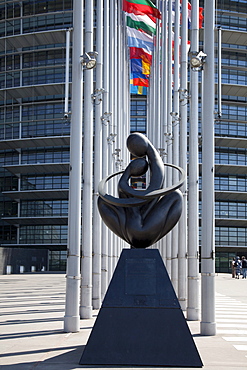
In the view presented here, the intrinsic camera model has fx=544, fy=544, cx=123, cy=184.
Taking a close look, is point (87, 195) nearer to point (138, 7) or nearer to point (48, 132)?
point (138, 7)

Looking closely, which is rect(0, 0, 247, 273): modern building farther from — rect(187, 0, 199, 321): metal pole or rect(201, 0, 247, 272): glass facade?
rect(187, 0, 199, 321): metal pole

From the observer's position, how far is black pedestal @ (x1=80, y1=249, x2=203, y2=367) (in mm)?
7871

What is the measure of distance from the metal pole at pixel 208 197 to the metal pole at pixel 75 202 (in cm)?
253

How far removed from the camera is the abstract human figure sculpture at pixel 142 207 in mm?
9258

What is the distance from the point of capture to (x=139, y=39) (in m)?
31.7

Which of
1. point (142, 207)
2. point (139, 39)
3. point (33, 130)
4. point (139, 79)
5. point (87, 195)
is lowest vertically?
point (142, 207)

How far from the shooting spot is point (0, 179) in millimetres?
65625

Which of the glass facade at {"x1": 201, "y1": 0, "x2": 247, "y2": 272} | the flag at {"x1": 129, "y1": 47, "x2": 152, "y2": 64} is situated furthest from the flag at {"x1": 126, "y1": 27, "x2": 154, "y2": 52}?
the glass facade at {"x1": 201, "y1": 0, "x2": 247, "y2": 272}

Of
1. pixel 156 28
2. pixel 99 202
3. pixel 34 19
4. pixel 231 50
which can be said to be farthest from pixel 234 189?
pixel 99 202

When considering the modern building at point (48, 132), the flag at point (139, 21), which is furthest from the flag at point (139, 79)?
the modern building at point (48, 132)

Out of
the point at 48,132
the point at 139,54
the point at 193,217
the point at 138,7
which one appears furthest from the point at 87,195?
the point at 48,132

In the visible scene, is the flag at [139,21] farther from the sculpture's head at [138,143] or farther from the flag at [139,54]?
the sculpture's head at [138,143]

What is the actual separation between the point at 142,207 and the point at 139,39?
939 inches

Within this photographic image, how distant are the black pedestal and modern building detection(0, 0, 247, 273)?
52.4 metres
